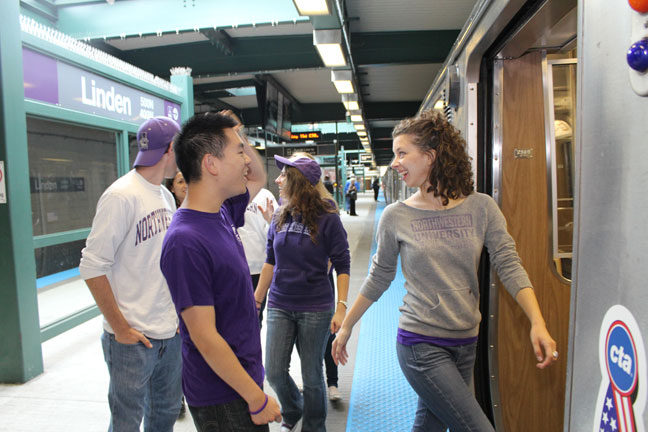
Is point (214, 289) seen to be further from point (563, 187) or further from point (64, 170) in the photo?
Answer: point (64, 170)

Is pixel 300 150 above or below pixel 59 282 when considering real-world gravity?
above

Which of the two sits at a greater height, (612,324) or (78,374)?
(612,324)

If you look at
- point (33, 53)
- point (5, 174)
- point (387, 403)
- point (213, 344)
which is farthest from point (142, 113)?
point (213, 344)

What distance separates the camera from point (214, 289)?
1.38 meters

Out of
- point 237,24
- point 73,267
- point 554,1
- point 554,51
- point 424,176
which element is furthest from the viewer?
point 73,267

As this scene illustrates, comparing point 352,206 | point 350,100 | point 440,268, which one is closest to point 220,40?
point 350,100

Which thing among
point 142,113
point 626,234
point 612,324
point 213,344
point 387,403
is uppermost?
point 142,113

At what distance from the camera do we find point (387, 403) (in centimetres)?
308

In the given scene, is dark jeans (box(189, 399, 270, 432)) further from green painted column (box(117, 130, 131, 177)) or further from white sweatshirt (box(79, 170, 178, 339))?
green painted column (box(117, 130, 131, 177))

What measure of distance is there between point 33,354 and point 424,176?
142 inches

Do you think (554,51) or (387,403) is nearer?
(554,51)

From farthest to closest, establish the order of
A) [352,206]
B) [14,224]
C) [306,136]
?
1. [352,206]
2. [306,136]
3. [14,224]

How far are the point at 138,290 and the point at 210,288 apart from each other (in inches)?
30.5

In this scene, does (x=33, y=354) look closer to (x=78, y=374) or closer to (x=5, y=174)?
(x=78, y=374)
